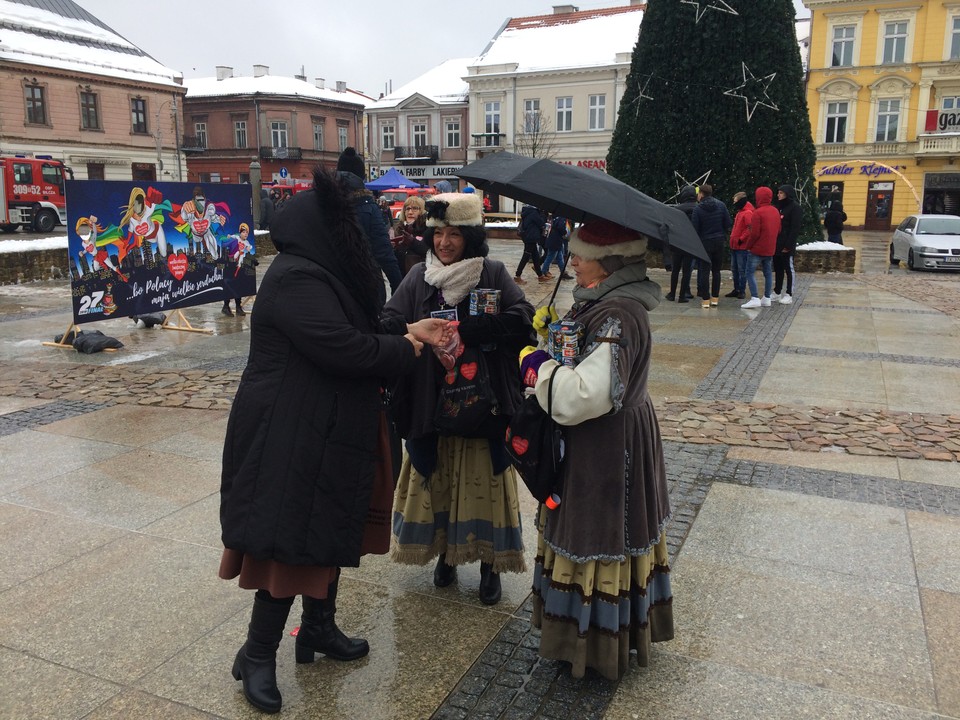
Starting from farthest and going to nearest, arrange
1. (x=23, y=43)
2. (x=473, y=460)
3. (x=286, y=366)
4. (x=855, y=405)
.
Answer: (x=23, y=43), (x=855, y=405), (x=473, y=460), (x=286, y=366)

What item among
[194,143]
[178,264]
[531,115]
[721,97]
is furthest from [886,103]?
[194,143]

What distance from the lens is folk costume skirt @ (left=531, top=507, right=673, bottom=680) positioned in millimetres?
2598

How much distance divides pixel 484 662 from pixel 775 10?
49.8 ft

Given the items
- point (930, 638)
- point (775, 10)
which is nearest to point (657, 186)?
point (775, 10)

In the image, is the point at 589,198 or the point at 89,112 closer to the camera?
the point at 589,198

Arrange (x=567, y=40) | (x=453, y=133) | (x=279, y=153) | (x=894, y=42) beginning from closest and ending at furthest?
(x=894, y=42) < (x=567, y=40) < (x=453, y=133) < (x=279, y=153)

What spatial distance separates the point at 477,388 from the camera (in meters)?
3.06

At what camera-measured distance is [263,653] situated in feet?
8.63

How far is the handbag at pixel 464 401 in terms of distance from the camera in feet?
9.96

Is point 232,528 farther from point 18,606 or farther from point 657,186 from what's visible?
point 657,186

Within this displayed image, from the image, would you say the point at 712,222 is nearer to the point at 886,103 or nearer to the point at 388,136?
the point at 886,103

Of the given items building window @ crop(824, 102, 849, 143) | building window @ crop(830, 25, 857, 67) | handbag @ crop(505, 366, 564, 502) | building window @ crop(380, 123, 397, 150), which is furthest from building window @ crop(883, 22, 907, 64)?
handbag @ crop(505, 366, 564, 502)

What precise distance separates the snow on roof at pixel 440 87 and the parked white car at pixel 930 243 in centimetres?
3593

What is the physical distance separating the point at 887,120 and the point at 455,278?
142 ft
